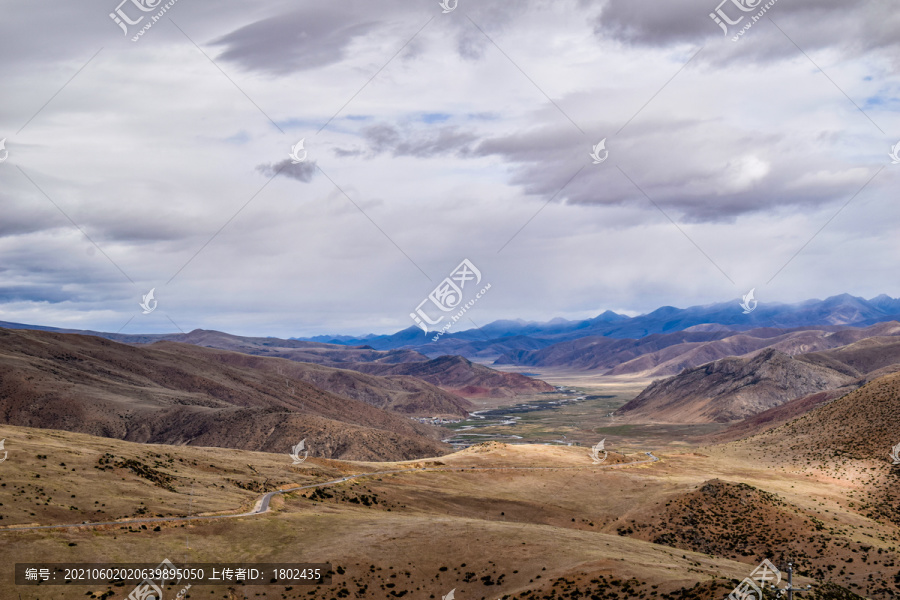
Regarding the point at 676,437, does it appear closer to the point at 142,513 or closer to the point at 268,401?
the point at 268,401

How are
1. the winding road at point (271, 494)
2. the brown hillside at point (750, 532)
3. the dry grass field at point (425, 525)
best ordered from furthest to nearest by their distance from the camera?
the brown hillside at point (750, 532)
the winding road at point (271, 494)
the dry grass field at point (425, 525)

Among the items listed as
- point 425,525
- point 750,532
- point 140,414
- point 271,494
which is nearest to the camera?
point 425,525

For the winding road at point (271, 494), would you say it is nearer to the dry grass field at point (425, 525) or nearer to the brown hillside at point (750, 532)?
the dry grass field at point (425, 525)

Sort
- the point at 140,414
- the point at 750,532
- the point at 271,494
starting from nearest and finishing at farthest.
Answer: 1. the point at 750,532
2. the point at 271,494
3. the point at 140,414

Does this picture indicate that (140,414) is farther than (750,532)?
Yes

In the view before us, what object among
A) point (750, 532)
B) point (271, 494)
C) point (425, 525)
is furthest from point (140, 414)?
point (750, 532)

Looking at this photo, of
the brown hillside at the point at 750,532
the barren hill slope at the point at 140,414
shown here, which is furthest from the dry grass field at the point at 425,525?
the barren hill slope at the point at 140,414

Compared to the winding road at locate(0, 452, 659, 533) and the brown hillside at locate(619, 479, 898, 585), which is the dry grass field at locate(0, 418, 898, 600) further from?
the winding road at locate(0, 452, 659, 533)

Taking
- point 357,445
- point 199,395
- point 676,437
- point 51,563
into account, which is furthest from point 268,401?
point 51,563

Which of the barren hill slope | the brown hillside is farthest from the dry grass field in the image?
the barren hill slope

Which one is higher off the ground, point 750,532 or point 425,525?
point 425,525

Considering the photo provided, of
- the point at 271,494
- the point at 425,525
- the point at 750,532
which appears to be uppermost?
the point at 271,494

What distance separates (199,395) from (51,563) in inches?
5503

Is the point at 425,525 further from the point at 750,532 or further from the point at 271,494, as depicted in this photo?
the point at 750,532
